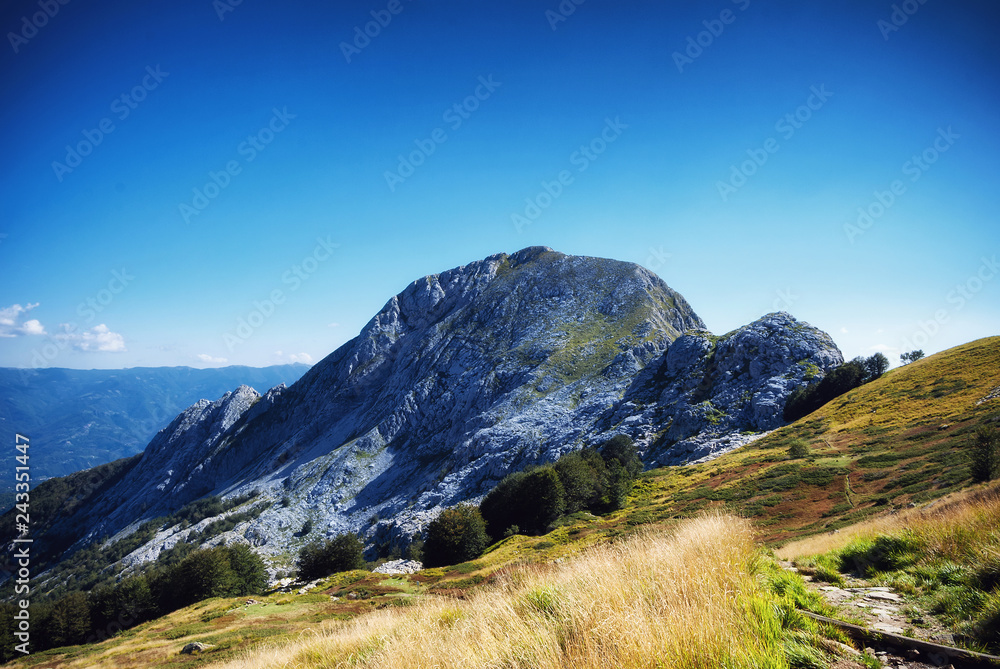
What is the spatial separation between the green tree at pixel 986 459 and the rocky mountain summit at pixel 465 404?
151 ft

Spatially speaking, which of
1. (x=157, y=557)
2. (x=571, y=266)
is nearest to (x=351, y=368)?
(x=157, y=557)

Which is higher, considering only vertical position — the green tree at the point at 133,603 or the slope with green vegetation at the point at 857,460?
the green tree at the point at 133,603

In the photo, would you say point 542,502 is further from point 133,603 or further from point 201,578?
point 133,603

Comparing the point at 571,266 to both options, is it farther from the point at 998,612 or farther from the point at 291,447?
the point at 998,612

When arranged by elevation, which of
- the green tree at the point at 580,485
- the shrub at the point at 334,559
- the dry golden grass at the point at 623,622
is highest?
the dry golden grass at the point at 623,622

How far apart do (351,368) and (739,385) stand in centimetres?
12683

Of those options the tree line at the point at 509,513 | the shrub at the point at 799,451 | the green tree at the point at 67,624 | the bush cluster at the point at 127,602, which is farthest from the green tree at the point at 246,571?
the shrub at the point at 799,451

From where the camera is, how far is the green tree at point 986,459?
19.0m

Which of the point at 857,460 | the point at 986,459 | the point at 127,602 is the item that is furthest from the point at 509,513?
the point at 986,459

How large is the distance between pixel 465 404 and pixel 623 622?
365 ft

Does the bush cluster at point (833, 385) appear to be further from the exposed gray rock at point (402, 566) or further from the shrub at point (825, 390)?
the exposed gray rock at point (402, 566)

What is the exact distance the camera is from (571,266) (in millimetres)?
147750

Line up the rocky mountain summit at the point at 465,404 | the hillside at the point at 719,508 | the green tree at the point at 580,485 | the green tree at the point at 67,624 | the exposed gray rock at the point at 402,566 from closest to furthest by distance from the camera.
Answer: the hillside at the point at 719,508
the green tree at the point at 67,624
the exposed gray rock at the point at 402,566
the green tree at the point at 580,485
the rocky mountain summit at the point at 465,404

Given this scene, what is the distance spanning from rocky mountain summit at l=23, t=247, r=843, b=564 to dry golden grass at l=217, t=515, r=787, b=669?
6697 cm
